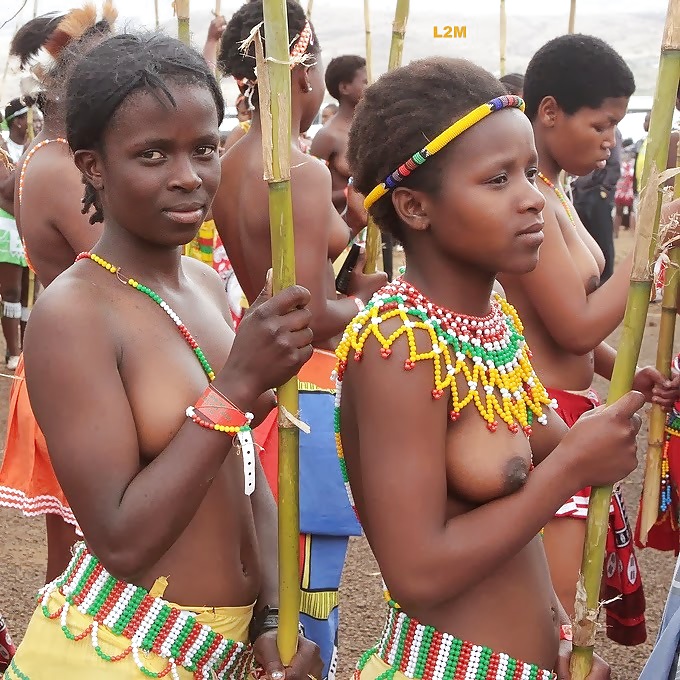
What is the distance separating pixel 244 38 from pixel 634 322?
2343 mm

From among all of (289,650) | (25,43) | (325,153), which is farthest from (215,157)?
(325,153)

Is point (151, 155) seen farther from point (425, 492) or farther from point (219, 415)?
point (425, 492)

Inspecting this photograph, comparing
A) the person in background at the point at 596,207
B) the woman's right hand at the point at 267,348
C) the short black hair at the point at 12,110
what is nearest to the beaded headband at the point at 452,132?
the woman's right hand at the point at 267,348

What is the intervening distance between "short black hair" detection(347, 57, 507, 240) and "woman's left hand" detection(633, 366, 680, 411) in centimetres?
143

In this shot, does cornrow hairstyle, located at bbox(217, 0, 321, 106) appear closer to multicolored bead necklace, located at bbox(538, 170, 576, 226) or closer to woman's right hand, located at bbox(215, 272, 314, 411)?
multicolored bead necklace, located at bbox(538, 170, 576, 226)

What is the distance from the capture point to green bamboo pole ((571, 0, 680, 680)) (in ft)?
6.26

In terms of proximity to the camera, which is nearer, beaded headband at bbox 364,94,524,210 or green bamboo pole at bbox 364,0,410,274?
beaded headband at bbox 364,94,524,210

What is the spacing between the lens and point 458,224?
2.01 meters

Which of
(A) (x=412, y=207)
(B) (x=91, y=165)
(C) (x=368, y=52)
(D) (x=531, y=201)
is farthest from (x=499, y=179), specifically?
(C) (x=368, y=52)

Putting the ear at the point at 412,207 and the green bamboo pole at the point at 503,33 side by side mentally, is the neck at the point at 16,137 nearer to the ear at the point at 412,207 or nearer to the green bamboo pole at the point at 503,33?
the green bamboo pole at the point at 503,33

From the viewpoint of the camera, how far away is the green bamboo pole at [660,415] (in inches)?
121

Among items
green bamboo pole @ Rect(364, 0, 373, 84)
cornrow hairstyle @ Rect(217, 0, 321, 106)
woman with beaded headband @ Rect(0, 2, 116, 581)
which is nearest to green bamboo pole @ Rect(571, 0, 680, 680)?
woman with beaded headband @ Rect(0, 2, 116, 581)

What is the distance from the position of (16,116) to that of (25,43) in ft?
21.1

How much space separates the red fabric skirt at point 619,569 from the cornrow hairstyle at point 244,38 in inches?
60.0
